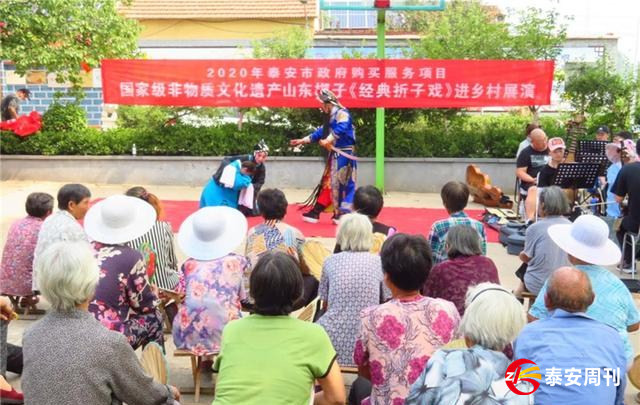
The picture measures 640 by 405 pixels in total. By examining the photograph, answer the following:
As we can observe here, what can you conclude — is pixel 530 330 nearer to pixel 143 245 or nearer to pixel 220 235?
pixel 220 235

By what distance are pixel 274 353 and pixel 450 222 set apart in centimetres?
224

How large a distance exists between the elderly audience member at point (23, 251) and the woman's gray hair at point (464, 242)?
3.08 meters

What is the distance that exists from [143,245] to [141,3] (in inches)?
752

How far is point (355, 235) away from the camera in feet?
12.9

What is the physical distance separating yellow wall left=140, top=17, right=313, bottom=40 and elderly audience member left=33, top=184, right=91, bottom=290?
17.1m

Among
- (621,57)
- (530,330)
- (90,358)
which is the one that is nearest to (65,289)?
(90,358)

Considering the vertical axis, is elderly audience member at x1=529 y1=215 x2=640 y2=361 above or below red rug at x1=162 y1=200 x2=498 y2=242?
above

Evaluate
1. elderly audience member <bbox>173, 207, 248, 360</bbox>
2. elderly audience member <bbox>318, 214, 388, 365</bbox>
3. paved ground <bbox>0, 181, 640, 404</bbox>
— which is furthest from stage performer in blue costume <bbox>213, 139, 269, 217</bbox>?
elderly audience member <bbox>318, 214, 388, 365</bbox>

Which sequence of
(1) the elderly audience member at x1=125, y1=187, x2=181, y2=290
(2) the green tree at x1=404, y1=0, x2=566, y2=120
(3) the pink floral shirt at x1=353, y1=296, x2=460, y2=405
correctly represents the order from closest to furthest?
1. (3) the pink floral shirt at x1=353, y1=296, x2=460, y2=405
2. (1) the elderly audience member at x1=125, y1=187, x2=181, y2=290
3. (2) the green tree at x1=404, y1=0, x2=566, y2=120

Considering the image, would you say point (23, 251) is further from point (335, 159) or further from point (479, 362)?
point (335, 159)

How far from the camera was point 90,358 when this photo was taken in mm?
2594

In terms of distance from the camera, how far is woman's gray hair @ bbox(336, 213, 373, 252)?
392 cm

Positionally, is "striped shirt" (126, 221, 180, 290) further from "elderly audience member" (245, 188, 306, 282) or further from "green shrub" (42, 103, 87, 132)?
"green shrub" (42, 103, 87, 132)

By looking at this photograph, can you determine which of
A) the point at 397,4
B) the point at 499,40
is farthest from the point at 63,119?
the point at 499,40
